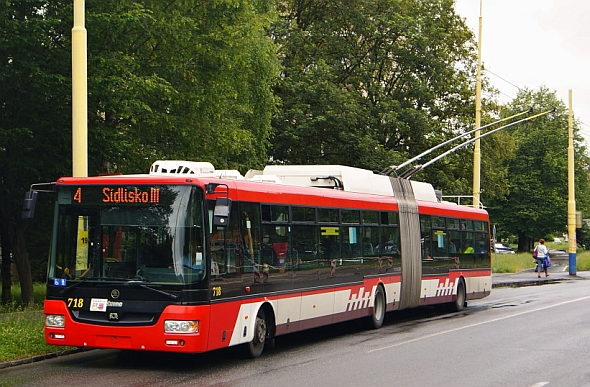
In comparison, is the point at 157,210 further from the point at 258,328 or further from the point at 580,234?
the point at 580,234

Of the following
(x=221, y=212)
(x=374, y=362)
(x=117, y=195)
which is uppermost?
(x=117, y=195)

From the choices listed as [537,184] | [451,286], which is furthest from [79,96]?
[537,184]

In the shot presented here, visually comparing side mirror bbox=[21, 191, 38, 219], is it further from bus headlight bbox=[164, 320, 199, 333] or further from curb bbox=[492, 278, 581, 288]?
curb bbox=[492, 278, 581, 288]

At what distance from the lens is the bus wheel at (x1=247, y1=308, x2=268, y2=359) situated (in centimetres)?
1382

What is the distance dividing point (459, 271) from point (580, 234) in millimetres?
73515

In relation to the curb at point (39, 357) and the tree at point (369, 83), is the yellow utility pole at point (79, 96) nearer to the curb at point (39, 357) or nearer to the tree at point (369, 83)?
the curb at point (39, 357)

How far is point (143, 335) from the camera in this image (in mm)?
12164

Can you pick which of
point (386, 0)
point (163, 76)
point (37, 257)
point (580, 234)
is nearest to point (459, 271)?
point (163, 76)

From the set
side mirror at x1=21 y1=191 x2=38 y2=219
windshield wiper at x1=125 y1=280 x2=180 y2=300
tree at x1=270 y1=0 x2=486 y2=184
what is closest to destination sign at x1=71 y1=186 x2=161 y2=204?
side mirror at x1=21 y1=191 x2=38 y2=219

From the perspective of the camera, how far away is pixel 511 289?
3578 cm

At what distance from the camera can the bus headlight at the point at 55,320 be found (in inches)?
500

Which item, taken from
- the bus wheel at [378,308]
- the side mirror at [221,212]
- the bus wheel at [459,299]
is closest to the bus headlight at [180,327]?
the side mirror at [221,212]

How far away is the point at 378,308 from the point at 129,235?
814 centimetres

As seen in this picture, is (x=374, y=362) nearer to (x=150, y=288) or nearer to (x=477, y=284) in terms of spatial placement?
(x=150, y=288)
